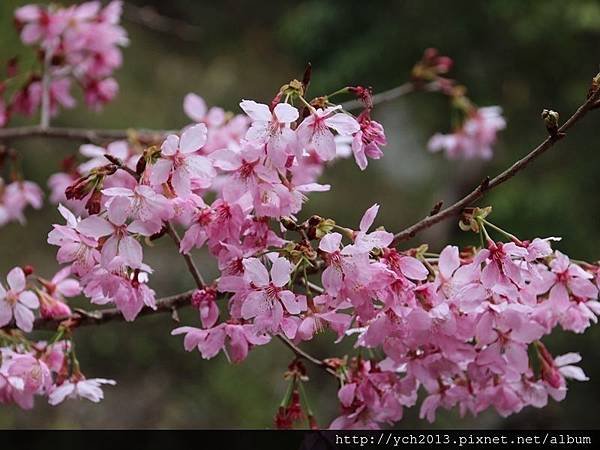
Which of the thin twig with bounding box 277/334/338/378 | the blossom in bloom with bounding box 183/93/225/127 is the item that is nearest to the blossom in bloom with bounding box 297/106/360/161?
the thin twig with bounding box 277/334/338/378

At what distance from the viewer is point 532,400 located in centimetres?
81

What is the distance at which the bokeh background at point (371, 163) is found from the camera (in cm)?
276

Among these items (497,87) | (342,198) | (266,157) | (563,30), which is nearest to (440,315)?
(266,157)

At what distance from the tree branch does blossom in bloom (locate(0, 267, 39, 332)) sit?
40 cm

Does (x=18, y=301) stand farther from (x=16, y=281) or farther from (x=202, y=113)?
(x=202, y=113)

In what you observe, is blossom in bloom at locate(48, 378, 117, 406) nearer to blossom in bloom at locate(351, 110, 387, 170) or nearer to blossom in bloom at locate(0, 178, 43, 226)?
blossom in bloom at locate(351, 110, 387, 170)

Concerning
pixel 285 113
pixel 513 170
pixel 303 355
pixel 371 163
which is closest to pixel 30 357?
pixel 303 355

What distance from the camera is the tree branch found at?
648 millimetres

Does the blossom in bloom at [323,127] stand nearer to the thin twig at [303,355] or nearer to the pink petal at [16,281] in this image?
the thin twig at [303,355]

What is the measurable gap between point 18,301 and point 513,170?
525 millimetres

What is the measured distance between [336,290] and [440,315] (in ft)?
0.32

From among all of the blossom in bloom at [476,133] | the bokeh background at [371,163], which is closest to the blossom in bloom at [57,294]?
the blossom in bloom at [476,133]

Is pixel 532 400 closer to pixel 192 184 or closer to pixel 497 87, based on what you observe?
pixel 192 184

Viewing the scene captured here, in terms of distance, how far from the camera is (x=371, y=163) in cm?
412
